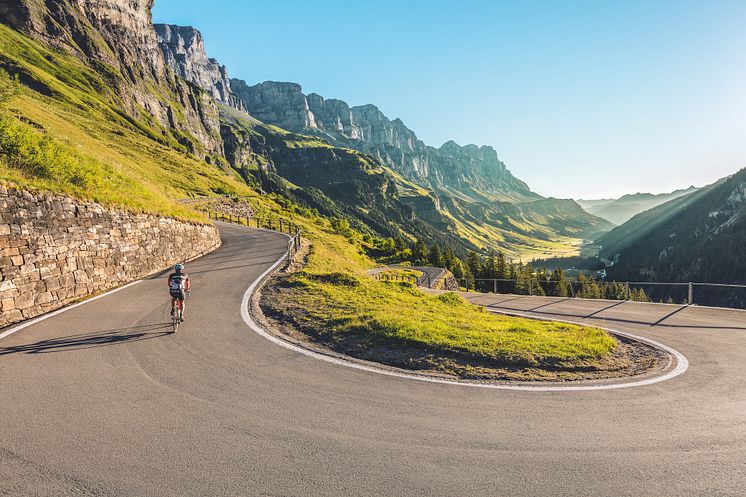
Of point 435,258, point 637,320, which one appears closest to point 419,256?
point 435,258

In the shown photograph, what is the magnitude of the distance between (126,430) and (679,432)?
753cm

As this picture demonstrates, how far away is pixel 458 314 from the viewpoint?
42.7 ft

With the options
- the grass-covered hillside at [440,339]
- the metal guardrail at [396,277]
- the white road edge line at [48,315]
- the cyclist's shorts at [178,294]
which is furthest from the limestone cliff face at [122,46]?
the grass-covered hillside at [440,339]

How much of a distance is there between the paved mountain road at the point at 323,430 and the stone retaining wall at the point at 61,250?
2886 millimetres

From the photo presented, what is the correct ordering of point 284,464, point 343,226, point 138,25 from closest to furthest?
point 284,464 → point 343,226 → point 138,25

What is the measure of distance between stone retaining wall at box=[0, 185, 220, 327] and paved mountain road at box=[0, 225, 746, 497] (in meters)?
2.89

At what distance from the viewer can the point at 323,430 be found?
5094 millimetres

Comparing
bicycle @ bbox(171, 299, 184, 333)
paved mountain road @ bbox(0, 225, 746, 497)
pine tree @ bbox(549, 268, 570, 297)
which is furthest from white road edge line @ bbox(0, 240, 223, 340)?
pine tree @ bbox(549, 268, 570, 297)

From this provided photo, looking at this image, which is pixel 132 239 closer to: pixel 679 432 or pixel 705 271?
pixel 679 432

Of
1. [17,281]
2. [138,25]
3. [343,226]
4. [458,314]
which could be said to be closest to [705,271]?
[343,226]

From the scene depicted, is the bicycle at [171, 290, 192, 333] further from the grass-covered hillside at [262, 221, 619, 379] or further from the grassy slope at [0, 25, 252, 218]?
the grassy slope at [0, 25, 252, 218]

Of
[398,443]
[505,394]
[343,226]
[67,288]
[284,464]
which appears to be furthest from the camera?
[343,226]

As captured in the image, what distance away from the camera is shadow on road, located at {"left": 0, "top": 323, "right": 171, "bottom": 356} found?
8211 millimetres

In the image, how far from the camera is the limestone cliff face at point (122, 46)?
127812 millimetres
